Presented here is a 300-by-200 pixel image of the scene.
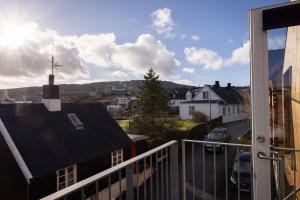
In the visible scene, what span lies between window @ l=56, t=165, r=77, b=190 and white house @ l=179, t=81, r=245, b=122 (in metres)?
16.9

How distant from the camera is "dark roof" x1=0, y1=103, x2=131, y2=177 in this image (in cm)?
809

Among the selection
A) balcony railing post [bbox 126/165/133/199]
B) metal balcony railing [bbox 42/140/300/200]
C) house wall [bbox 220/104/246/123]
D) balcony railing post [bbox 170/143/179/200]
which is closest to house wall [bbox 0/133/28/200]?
metal balcony railing [bbox 42/140/300/200]

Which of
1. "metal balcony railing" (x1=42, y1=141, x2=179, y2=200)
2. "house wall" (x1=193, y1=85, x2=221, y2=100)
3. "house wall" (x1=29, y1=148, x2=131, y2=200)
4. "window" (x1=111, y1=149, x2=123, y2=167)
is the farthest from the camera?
"house wall" (x1=193, y1=85, x2=221, y2=100)

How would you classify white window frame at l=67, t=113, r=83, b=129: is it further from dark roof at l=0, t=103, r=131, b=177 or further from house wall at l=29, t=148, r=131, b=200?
house wall at l=29, t=148, r=131, b=200

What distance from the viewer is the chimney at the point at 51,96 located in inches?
392

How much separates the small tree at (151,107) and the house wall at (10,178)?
8798 millimetres

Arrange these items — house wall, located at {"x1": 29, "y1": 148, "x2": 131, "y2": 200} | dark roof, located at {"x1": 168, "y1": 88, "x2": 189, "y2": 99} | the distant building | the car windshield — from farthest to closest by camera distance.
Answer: dark roof, located at {"x1": 168, "y1": 88, "x2": 189, "y2": 99} → the distant building → the car windshield → house wall, located at {"x1": 29, "y1": 148, "x2": 131, "y2": 200}

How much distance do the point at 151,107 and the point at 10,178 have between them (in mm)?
9709

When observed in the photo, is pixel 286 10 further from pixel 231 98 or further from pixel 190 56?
pixel 231 98

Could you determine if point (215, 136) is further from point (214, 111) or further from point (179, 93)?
point (179, 93)

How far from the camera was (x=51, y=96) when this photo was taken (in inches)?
402

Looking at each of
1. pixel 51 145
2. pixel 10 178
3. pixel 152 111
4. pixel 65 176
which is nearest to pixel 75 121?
pixel 51 145

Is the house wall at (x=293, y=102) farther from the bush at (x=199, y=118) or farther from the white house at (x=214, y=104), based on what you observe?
the white house at (x=214, y=104)

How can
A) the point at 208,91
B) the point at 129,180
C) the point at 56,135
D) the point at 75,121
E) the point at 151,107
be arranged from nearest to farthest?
the point at 129,180 < the point at 56,135 < the point at 75,121 < the point at 151,107 < the point at 208,91
